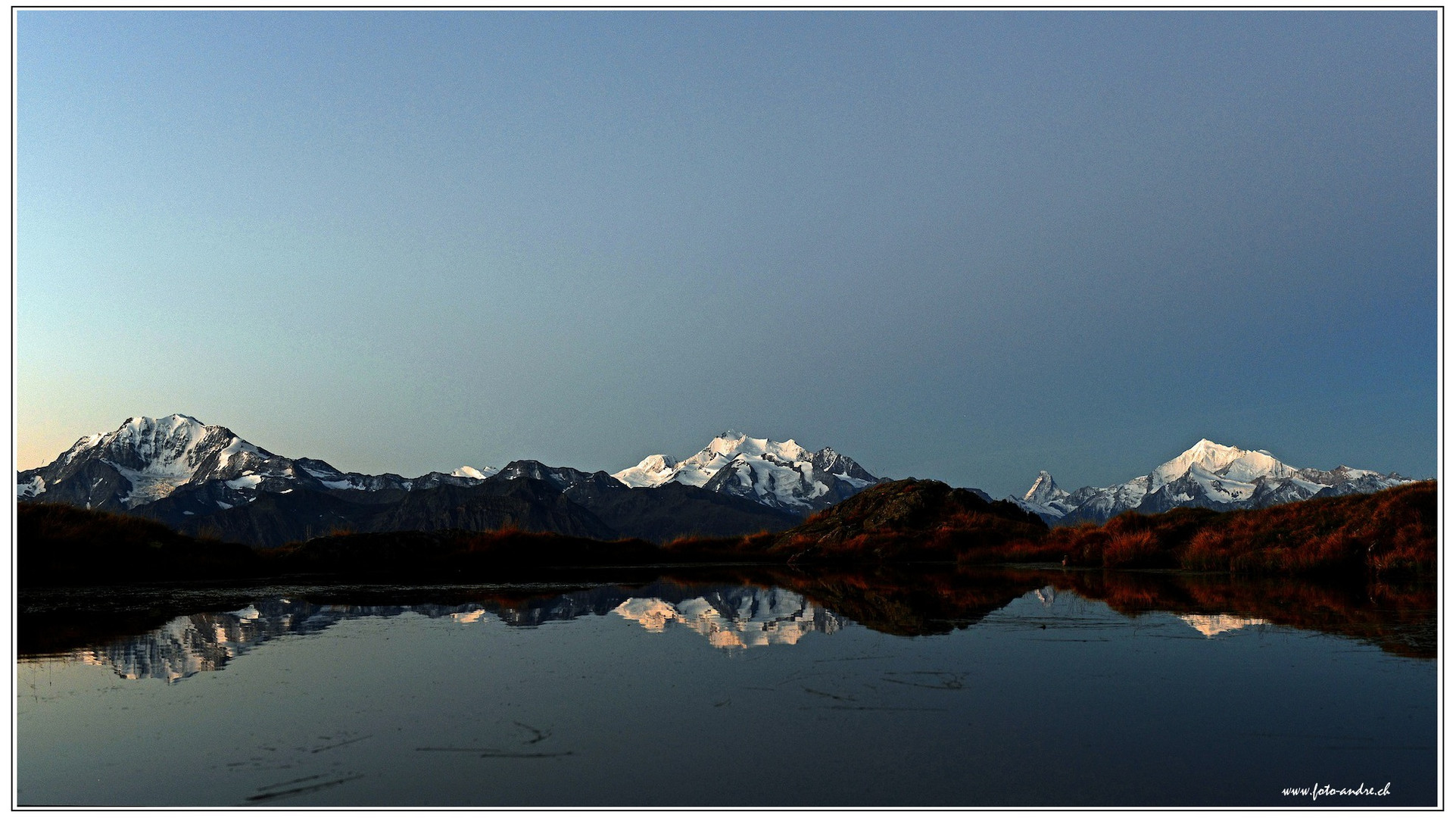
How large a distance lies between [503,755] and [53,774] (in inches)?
170

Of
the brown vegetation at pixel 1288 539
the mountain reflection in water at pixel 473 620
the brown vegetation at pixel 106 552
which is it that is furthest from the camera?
the brown vegetation at pixel 106 552

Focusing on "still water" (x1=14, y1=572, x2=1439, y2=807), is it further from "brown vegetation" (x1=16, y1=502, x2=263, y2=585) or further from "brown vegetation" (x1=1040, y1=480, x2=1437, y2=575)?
"brown vegetation" (x1=16, y1=502, x2=263, y2=585)

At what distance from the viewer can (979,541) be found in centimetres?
4303

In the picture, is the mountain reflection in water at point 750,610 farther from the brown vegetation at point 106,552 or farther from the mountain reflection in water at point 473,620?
the brown vegetation at point 106,552

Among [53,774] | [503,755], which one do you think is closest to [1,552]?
[53,774]

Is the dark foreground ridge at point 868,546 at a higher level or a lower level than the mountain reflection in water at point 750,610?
higher

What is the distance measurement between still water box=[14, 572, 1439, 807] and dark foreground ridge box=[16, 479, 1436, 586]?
29.6 feet

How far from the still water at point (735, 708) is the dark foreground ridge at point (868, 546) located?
29.6 feet

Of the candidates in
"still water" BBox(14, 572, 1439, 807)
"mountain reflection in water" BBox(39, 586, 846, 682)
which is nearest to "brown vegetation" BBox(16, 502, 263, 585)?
"mountain reflection in water" BBox(39, 586, 846, 682)

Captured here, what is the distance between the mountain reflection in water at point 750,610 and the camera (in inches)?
569

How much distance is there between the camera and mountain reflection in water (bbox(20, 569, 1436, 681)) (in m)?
14.5

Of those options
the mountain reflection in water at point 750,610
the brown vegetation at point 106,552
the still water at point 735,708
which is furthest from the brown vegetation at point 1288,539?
the brown vegetation at point 106,552
